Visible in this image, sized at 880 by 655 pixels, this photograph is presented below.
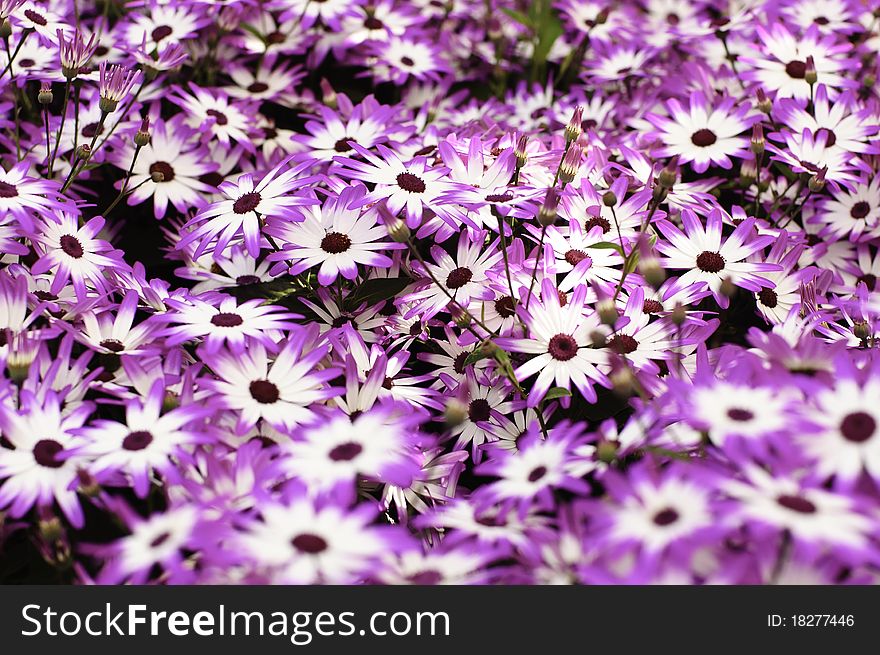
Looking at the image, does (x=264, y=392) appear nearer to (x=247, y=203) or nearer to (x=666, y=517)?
(x=247, y=203)

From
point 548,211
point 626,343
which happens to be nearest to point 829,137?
point 626,343

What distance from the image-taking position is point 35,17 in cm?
245

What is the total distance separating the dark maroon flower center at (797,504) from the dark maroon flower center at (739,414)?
16 cm

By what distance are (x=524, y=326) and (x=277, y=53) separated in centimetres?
163

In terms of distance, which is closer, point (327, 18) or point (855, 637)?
point (855, 637)

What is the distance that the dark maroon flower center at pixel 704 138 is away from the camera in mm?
2482

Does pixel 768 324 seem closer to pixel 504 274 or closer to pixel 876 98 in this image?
pixel 504 274

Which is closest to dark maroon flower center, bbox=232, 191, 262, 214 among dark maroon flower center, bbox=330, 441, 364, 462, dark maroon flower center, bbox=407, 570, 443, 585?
dark maroon flower center, bbox=330, 441, 364, 462

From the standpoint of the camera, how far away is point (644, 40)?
3293 mm

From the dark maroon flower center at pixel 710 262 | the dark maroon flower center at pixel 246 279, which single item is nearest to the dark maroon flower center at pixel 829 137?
the dark maroon flower center at pixel 710 262

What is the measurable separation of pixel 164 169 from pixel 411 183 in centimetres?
85

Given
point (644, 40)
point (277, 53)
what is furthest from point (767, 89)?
point (277, 53)

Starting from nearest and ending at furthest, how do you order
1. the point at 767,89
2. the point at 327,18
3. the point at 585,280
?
the point at 585,280 → the point at 767,89 → the point at 327,18

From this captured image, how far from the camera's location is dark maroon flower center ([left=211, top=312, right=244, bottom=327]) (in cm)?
179
